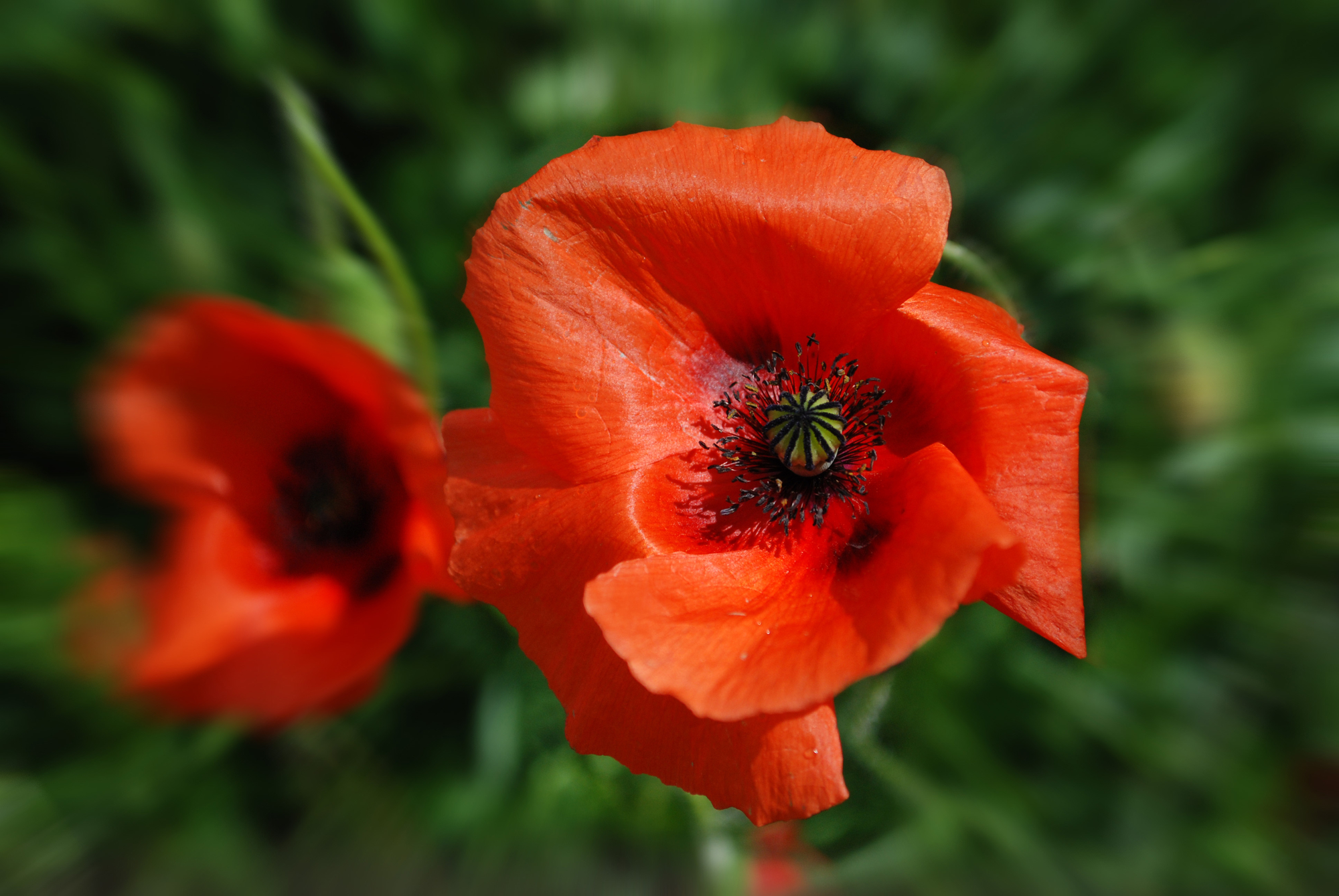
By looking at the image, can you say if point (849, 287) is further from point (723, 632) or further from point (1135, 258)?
point (1135, 258)

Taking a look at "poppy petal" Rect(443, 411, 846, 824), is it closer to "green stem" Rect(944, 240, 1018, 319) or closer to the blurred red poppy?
the blurred red poppy

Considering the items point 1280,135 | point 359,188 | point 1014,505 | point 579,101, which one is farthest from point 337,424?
point 1280,135

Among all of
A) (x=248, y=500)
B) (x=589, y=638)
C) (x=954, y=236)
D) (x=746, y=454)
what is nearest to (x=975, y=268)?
(x=746, y=454)

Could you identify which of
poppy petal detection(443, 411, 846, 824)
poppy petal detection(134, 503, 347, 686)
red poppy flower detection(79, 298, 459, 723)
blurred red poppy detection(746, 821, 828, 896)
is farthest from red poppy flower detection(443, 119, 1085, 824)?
poppy petal detection(134, 503, 347, 686)

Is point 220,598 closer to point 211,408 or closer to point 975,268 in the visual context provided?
point 211,408

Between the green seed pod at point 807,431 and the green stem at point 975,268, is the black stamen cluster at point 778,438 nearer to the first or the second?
the green seed pod at point 807,431

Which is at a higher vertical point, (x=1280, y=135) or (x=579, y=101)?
(x=579, y=101)
